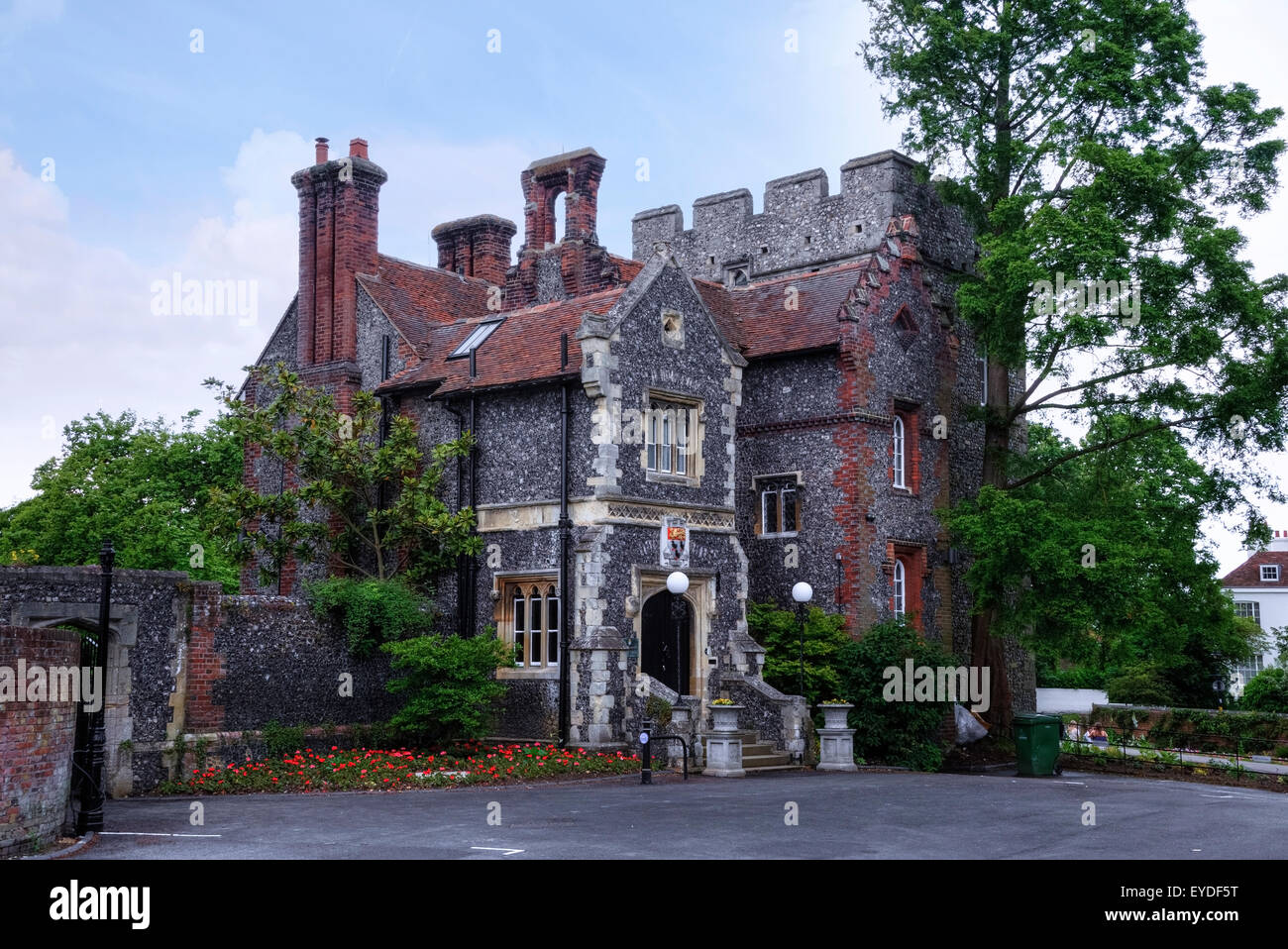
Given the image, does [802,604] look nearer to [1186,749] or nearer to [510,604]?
[510,604]

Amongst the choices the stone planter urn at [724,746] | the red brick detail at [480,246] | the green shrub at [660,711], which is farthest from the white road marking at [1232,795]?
the red brick detail at [480,246]

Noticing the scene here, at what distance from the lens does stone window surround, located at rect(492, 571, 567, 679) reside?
24.3 meters

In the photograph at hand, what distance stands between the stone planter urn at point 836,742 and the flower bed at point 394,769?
335 cm

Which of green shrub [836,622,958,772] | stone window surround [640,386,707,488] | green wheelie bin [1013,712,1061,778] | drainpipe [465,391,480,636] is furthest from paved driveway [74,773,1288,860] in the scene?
stone window surround [640,386,707,488]

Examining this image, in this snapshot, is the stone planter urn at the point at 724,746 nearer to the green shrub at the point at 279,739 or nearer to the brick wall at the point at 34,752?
the green shrub at the point at 279,739

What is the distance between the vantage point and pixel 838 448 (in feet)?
88.3

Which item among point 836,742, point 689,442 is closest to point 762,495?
point 689,442

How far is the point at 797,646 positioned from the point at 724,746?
433cm

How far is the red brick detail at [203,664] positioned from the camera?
20578mm

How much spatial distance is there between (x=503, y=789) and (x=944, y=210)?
18.2 meters

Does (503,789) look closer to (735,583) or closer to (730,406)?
(735,583)

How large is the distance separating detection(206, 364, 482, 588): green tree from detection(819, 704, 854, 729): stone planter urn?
6894mm

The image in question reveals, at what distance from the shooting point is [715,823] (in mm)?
15258

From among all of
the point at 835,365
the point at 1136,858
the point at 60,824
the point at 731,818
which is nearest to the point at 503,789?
the point at 731,818
